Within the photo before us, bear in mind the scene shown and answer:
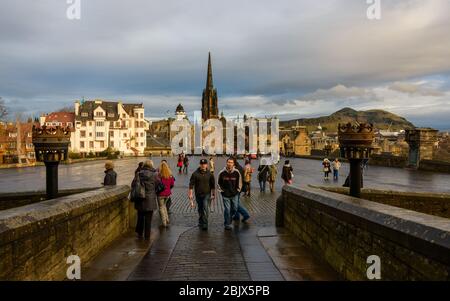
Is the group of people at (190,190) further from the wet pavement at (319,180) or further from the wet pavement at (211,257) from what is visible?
the wet pavement at (319,180)

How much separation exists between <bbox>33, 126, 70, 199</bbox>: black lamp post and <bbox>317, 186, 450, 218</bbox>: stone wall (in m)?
7.51

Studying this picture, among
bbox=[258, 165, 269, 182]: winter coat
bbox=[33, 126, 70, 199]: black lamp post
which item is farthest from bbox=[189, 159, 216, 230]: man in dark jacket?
bbox=[258, 165, 269, 182]: winter coat

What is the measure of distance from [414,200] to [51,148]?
30.1 feet

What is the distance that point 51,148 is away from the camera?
8.98m

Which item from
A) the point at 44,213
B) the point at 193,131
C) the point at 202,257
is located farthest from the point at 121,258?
the point at 193,131

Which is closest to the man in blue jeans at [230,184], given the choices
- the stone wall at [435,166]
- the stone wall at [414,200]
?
the stone wall at [414,200]

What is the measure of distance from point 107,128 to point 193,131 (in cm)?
5749

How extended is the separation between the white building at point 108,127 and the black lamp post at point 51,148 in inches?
3600

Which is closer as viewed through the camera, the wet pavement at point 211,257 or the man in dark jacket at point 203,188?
the wet pavement at point 211,257

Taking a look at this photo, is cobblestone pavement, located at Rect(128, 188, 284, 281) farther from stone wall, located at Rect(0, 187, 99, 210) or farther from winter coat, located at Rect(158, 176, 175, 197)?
stone wall, located at Rect(0, 187, 99, 210)

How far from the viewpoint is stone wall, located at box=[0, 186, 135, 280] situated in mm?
4355

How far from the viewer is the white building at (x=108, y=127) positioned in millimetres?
100125

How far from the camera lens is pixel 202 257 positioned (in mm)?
7520
